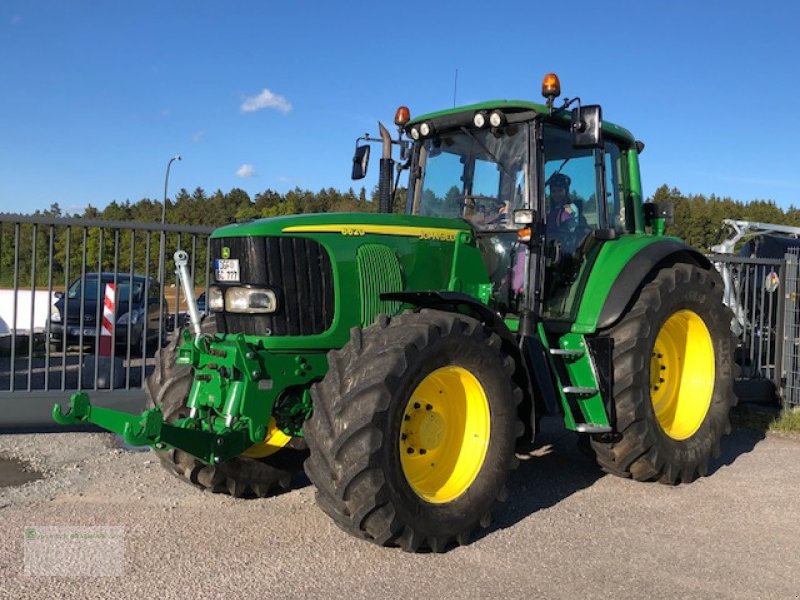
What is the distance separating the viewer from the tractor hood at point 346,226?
433 centimetres

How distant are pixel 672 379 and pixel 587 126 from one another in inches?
89.9

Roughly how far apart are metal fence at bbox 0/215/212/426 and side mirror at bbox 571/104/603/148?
10.0 ft

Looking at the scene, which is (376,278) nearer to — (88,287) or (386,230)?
(386,230)

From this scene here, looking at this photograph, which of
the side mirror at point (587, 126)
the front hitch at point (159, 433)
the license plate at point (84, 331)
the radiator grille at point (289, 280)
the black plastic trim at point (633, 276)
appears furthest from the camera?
the license plate at point (84, 331)

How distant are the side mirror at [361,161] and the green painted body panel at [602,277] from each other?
1.89 m

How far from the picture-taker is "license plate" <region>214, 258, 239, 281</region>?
14.3ft

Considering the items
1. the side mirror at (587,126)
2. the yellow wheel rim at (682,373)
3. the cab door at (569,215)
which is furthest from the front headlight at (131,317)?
Result: the yellow wheel rim at (682,373)

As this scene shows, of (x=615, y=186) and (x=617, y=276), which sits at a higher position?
(x=615, y=186)

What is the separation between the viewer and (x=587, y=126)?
483 centimetres

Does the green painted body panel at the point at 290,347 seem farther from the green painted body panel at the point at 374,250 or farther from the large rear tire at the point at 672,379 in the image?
the large rear tire at the point at 672,379

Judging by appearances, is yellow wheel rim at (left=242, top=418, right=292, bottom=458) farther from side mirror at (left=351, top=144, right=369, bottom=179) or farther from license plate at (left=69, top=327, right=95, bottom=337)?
license plate at (left=69, top=327, right=95, bottom=337)

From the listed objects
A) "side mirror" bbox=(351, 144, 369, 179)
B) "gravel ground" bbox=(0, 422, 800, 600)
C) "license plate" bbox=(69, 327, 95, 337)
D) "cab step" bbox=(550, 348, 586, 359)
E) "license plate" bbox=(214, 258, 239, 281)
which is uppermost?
"side mirror" bbox=(351, 144, 369, 179)

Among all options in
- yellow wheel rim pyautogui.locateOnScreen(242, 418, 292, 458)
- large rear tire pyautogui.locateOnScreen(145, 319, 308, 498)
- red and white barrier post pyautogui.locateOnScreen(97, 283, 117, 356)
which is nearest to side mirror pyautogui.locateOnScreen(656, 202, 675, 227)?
large rear tire pyautogui.locateOnScreen(145, 319, 308, 498)

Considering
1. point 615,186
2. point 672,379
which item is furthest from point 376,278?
point 672,379
